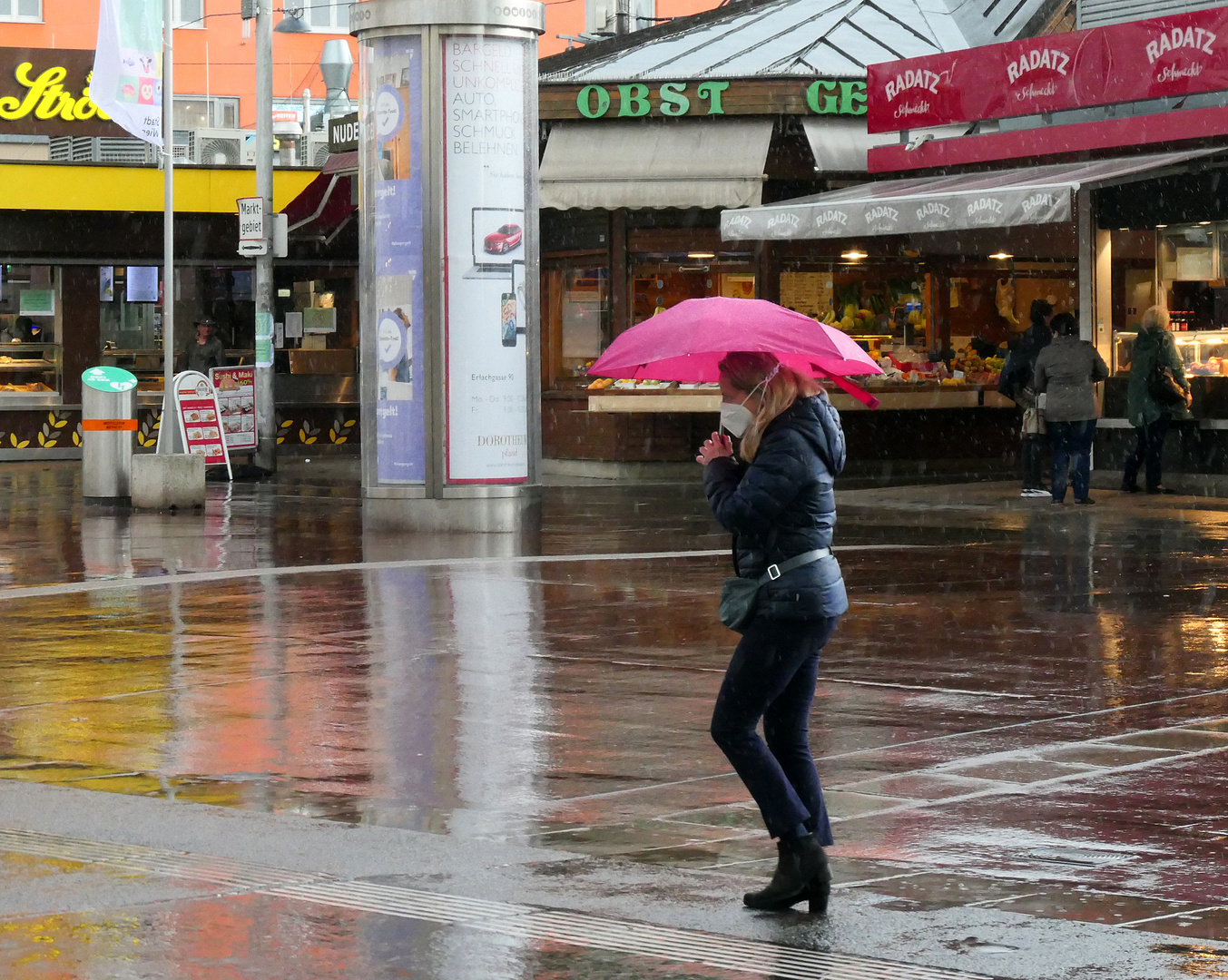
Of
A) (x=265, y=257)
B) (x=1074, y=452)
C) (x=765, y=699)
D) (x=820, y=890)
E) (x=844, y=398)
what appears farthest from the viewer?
(x=265, y=257)

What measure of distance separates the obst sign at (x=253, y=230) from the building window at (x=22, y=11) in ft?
82.3

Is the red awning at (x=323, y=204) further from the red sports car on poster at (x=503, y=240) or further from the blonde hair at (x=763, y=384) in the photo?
the blonde hair at (x=763, y=384)

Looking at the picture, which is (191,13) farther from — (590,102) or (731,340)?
(731,340)

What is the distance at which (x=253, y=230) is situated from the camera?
24719 mm

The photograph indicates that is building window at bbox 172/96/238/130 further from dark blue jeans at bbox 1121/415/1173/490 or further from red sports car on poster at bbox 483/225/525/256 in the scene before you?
dark blue jeans at bbox 1121/415/1173/490

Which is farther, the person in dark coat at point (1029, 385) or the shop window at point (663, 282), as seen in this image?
the shop window at point (663, 282)

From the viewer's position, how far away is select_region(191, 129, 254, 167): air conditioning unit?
33.3 meters

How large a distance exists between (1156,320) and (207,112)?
29831 mm

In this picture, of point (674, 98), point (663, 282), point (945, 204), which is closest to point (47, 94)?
point (663, 282)

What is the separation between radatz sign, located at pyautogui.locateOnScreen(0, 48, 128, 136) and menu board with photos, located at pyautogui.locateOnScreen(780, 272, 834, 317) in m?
11.4

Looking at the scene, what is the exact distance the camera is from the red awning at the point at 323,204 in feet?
94.3

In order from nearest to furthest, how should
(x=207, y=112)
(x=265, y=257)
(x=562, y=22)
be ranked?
(x=265, y=257)
(x=207, y=112)
(x=562, y=22)

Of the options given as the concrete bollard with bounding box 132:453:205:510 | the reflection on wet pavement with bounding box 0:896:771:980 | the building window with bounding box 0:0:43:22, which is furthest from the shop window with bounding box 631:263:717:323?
the building window with bounding box 0:0:43:22

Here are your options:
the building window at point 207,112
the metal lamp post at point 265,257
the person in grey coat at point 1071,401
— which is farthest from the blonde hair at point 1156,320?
the building window at point 207,112
